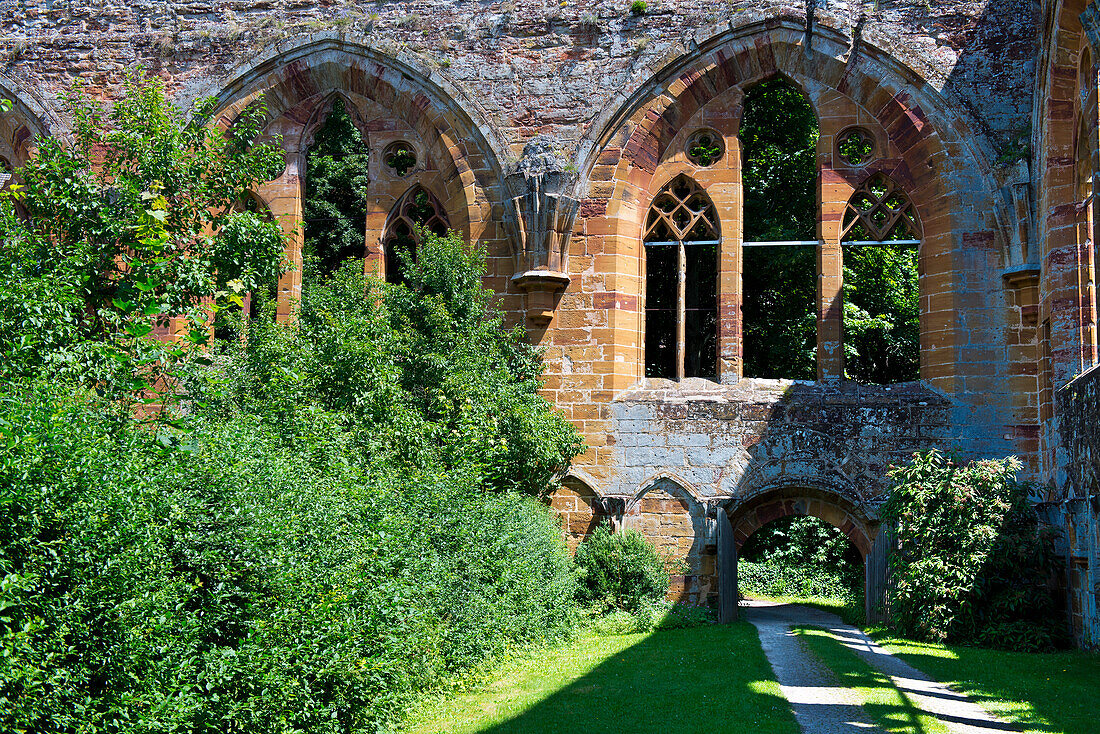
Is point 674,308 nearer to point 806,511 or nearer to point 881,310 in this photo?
point 881,310

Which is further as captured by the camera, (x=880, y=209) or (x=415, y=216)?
(x=415, y=216)

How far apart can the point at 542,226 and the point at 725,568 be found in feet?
16.3

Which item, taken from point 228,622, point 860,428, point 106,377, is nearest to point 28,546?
point 228,622

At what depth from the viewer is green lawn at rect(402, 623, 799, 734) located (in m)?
6.82

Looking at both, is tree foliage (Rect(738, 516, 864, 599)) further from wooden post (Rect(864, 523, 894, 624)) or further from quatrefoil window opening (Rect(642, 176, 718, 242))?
quatrefoil window opening (Rect(642, 176, 718, 242))

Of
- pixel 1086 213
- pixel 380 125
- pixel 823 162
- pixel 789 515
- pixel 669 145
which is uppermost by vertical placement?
pixel 380 125

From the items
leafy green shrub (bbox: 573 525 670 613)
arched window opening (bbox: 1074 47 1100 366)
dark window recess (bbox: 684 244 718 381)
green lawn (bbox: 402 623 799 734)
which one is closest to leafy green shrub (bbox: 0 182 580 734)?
green lawn (bbox: 402 623 799 734)

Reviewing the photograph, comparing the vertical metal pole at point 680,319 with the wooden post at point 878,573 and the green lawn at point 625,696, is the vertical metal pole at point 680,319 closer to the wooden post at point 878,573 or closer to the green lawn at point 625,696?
the wooden post at point 878,573

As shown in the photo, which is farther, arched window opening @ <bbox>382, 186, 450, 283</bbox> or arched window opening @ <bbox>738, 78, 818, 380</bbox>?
arched window opening @ <bbox>738, 78, 818, 380</bbox>

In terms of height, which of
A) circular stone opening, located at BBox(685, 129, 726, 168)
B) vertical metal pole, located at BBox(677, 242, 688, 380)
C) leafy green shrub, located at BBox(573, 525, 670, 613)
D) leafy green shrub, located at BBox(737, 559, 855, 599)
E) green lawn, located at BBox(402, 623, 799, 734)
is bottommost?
leafy green shrub, located at BBox(737, 559, 855, 599)

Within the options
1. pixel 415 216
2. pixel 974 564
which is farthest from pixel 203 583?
pixel 415 216

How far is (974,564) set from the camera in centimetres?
1088

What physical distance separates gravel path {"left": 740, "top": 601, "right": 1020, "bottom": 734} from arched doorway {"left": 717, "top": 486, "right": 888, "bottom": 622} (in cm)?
87

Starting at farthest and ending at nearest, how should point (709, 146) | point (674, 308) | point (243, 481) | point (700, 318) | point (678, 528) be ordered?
point (700, 318) → point (674, 308) → point (709, 146) → point (678, 528) → point (243, 481)
